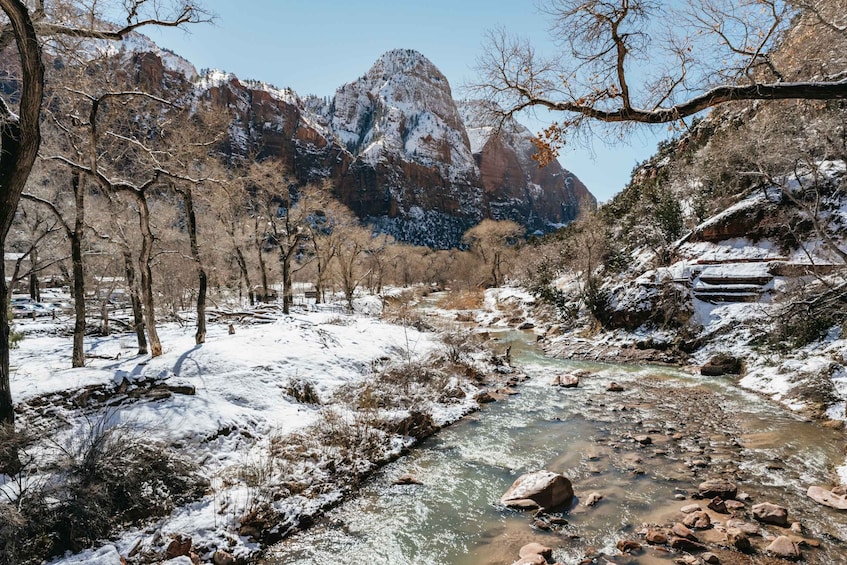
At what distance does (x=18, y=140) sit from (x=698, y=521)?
403 inches

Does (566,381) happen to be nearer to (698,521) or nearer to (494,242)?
(698,521)

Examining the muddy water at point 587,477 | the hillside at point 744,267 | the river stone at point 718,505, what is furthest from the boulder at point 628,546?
the hillside at point 744,267

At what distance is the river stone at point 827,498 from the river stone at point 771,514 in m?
0.74

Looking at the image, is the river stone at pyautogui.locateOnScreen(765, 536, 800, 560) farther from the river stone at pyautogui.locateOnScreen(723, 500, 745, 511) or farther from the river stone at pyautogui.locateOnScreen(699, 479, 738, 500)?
the river stone at pyautogui.locateOnScreen(699, 479, 738, 500)

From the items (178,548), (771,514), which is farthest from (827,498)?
(178,548)

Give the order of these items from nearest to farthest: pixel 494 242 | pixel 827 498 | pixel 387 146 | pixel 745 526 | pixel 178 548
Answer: pixel 178 548 → pixel 745 526 → pixel 827 498 → pixel 494 242 → pixel 387 146

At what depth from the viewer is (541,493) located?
20.2 feet

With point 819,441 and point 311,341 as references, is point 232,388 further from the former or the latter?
point 819,441

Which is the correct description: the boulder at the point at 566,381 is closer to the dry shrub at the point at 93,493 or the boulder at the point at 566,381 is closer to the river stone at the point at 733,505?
the river stone at the point at 733,505

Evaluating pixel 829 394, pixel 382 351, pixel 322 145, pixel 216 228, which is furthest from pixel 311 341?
pixel 322 145

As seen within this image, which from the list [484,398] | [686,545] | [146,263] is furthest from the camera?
[484,398]

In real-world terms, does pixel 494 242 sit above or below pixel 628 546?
above

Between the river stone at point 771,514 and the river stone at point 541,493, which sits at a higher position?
the river stone at point 771,514

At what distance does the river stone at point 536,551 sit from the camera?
488 cm
